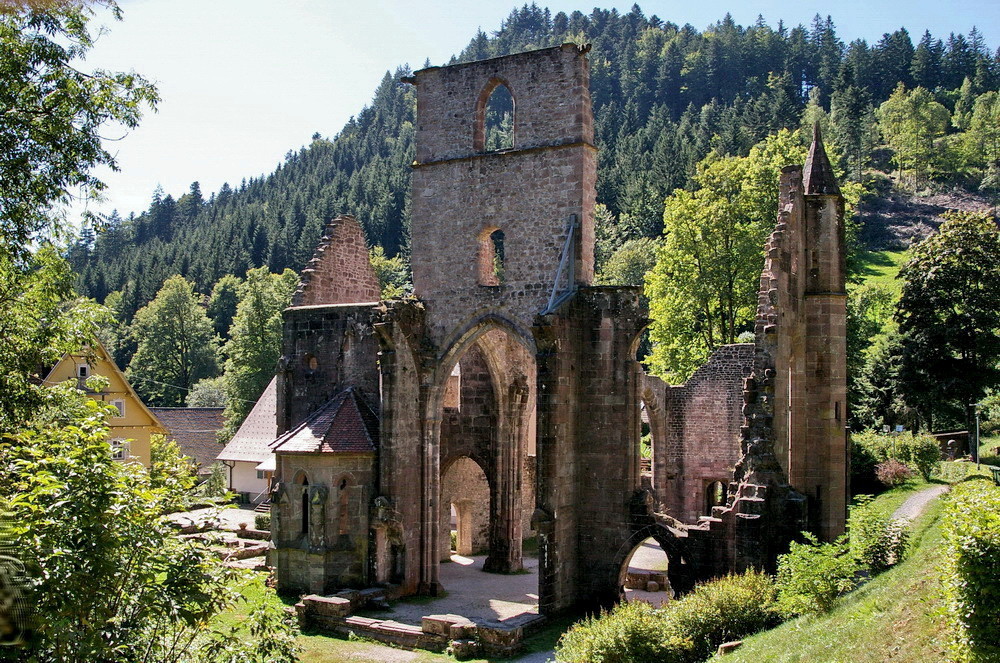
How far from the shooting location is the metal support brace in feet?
64.9

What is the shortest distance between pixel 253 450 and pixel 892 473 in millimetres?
24216

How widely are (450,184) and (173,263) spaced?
106 metres

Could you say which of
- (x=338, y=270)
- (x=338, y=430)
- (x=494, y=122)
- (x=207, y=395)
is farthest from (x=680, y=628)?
(x=494, y=122)

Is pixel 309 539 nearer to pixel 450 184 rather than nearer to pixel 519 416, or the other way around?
pixel 519 416

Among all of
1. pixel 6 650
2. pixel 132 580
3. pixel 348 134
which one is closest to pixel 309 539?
pixel 132 580

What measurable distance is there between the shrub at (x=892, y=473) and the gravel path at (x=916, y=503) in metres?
1.15

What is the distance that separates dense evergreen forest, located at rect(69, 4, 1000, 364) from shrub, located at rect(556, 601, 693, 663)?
56193mm

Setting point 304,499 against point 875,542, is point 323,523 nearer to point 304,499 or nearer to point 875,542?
point 304,499

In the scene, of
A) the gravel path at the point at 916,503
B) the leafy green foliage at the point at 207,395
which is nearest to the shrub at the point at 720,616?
the gravel path at the point at 916,503

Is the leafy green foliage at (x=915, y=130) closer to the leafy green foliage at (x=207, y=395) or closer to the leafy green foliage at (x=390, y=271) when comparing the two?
the leafy green foliage at (x=390, y=271)

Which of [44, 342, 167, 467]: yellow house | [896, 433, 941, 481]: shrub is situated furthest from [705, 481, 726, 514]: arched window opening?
[44, 342, 167, 467]: yellow house

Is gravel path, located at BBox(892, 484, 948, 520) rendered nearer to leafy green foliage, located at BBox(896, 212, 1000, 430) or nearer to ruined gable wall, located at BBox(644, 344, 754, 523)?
ruined gable wall, located at BBox(644, 344, 754, 523)

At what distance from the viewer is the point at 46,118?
12.7 m

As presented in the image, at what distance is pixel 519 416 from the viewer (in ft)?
79.2
